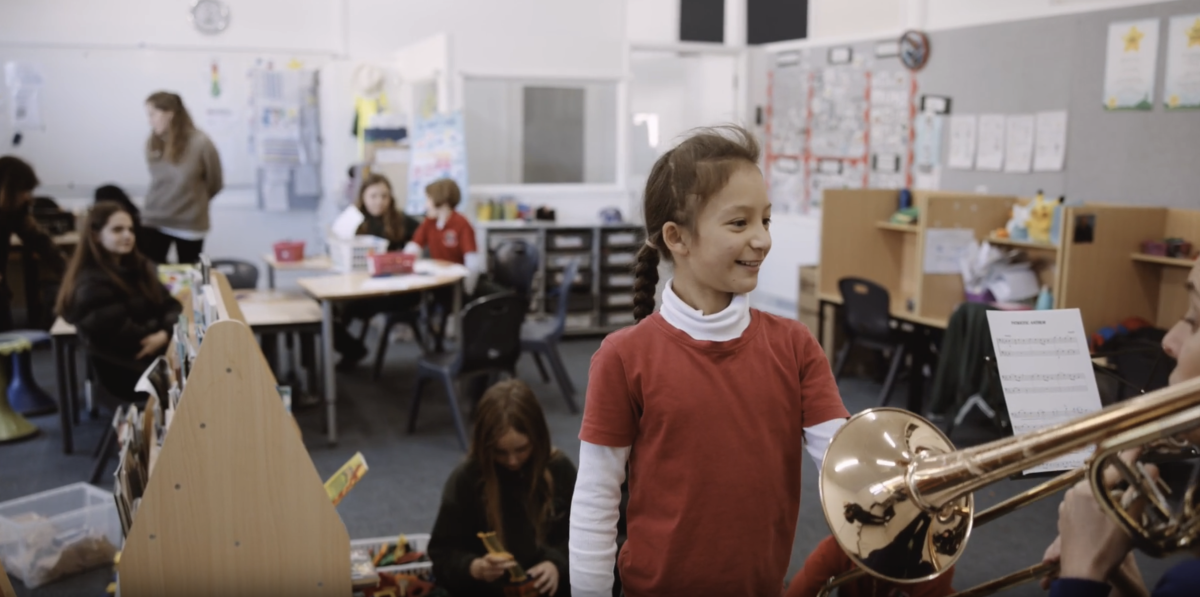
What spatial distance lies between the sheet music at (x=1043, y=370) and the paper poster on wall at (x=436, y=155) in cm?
524

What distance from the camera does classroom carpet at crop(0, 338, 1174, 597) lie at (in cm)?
332

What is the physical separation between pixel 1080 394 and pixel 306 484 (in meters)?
1.45

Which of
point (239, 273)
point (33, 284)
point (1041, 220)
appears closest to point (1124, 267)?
point (1041, 220)

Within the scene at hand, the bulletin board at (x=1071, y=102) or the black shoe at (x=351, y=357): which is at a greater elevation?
the bulletin board at (x=1071, y=102)

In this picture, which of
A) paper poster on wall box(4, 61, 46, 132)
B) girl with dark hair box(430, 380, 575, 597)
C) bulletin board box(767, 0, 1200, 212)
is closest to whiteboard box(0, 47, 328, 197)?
paper poster on wall box(4, 61, 46, 132)

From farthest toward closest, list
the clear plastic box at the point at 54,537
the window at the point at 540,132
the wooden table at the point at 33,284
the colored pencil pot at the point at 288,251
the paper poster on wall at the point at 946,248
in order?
the window at the point at 540,132 < the wooden table at the point at 33,284 < the colored pencil pot at the point at 288,251 < the paper poster on wall at the point at 946,248 < the clear plastic box at the point at 54,537

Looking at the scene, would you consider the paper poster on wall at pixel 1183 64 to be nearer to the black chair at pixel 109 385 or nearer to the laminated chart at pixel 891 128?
the laminated chart at pixel 891 128

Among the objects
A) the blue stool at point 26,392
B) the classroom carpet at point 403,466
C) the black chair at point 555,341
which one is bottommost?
the classroom carpet at point 403,466

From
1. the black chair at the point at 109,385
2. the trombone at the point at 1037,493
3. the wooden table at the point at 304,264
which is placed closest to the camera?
the trombone at the point at 1037,493

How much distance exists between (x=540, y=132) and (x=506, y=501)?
5.78m

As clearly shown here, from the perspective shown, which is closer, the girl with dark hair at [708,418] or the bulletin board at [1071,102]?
the girl with dark hair at [708,418]

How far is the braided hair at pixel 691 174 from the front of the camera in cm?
128

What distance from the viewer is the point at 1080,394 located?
4.55ft

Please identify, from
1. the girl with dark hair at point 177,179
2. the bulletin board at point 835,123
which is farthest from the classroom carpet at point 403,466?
the bulletin board at point 835,123
